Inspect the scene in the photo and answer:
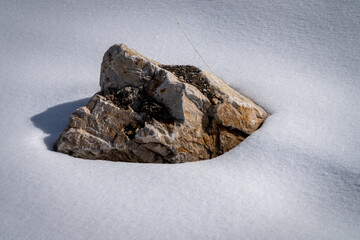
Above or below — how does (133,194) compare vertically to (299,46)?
below

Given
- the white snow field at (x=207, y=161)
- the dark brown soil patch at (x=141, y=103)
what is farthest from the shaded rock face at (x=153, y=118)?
the white snow field at (x=207, y=161)

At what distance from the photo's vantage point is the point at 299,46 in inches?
160

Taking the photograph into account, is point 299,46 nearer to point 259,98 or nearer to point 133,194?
point 259,98

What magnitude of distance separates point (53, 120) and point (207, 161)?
158cm

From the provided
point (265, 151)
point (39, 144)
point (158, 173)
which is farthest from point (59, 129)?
point (265, 151)

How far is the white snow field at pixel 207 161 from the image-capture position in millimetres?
2021

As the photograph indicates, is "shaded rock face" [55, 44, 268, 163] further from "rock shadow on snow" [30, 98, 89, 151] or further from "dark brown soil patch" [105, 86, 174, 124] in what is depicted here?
"rock shadow on snow" [30, 98, 89, 151]

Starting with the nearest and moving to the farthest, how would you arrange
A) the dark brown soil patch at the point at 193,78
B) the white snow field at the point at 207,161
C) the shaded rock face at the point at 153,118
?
the white snow field at the point at 207,161 → the shaded rock face at the point at 153,118 → the dark brown soil patch at the point at 193,78

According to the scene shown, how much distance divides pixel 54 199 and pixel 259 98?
83.1 inches

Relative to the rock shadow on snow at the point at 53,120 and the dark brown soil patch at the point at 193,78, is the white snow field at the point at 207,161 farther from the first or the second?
the dark brown soil patch at the point at 193,78

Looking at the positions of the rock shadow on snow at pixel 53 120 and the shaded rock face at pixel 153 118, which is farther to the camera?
the rock shadow on snow at pixel 53 120

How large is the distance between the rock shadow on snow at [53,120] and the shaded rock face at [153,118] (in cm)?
20

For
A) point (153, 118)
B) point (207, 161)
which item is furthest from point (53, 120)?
point (207, 161)

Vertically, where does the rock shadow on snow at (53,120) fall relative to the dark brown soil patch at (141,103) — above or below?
below
